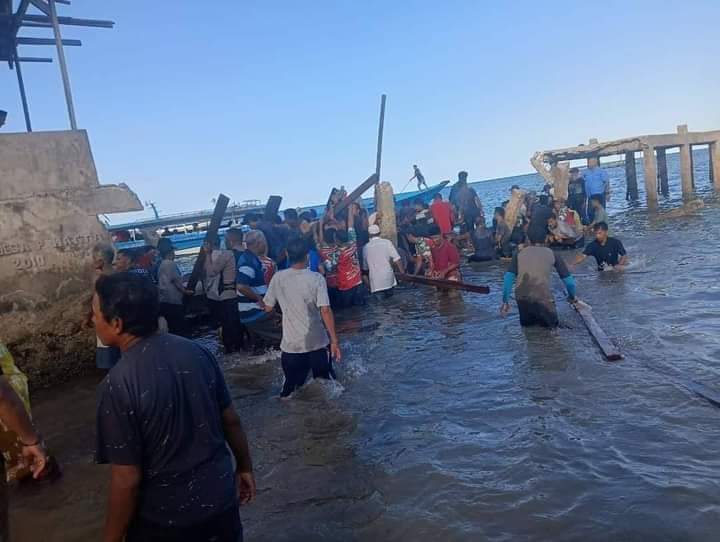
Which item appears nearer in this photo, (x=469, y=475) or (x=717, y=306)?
(x=469, y=475)

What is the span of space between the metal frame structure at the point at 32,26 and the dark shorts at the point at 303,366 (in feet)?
13.9

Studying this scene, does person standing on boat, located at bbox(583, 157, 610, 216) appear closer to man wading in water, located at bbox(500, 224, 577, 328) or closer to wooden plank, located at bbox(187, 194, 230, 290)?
man wading in water, located at bbox(500, 224, 577, 328)

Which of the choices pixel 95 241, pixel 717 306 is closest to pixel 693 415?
pixel 717 306

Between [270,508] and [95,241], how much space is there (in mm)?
4786

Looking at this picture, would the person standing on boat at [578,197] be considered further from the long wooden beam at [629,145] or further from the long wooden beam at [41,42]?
the long wooden beam at [41,42]

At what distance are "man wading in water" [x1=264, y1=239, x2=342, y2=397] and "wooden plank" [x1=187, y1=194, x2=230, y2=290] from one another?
3386mm

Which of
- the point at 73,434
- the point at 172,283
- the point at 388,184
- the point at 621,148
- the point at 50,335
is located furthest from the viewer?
the point at 621,148

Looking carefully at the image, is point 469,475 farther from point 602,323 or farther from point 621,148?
point 621,148

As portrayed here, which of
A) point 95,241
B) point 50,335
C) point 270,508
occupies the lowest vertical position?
point 270,508

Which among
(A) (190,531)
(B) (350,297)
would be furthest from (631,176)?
(A) (190,531)

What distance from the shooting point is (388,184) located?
1427cm

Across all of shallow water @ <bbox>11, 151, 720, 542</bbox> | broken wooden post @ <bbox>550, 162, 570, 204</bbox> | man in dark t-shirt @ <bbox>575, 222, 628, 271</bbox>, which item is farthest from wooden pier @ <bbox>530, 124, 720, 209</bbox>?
shallow water @ <bbox>11, 151, 720, 542</bbox>

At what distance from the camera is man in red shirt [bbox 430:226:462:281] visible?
35.0ft

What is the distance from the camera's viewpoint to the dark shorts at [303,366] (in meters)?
5.47
